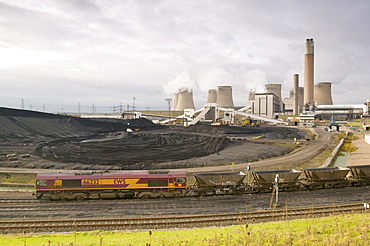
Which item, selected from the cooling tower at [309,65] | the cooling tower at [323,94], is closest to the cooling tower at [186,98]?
the cooling tower at [309,65]

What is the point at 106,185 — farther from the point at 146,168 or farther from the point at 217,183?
the point at 146,168

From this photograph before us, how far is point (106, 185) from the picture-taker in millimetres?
20578

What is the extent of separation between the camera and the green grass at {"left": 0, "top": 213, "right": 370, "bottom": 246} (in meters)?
11.0

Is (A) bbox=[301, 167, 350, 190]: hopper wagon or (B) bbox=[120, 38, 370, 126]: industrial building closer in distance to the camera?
Answer: (A) bbox=[301, 167, 350, 190]: hopper wagon

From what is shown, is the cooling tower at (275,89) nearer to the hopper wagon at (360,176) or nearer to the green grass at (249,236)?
the hopper wagon at (360,176)

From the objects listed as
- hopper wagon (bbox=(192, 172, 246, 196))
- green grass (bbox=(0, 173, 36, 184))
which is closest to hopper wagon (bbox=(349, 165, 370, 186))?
hopper wagon (bbox=(192, 172, 246, 196))

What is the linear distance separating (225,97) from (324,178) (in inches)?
5216

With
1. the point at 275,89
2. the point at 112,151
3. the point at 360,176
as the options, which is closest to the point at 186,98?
the point at 275,89

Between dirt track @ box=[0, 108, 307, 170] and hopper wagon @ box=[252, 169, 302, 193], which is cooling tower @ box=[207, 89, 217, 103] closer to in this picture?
dirt track @ box=[0, 108, 307, 170]

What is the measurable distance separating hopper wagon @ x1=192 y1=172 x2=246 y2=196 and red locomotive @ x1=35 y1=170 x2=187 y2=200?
1377 millimetres

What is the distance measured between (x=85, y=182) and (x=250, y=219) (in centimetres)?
1192

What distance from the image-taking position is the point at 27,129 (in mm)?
68125

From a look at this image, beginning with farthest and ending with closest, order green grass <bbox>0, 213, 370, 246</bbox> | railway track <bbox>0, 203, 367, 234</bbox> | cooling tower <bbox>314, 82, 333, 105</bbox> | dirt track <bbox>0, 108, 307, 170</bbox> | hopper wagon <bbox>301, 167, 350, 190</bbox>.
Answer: cooling tower <bbox>314, 82, 333, 105</bbox>
dirt track <bbox>0, 108, 307, 170</bbox>
hopper wagon <bbox>301, 167, 350, 190</bbox>
railway track <bbox>0, 203, 367, 234</bbox>
green grass <bbox>0, 213, 370, 246</bbox>

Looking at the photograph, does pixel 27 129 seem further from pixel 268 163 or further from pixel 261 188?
pixel 261 188
